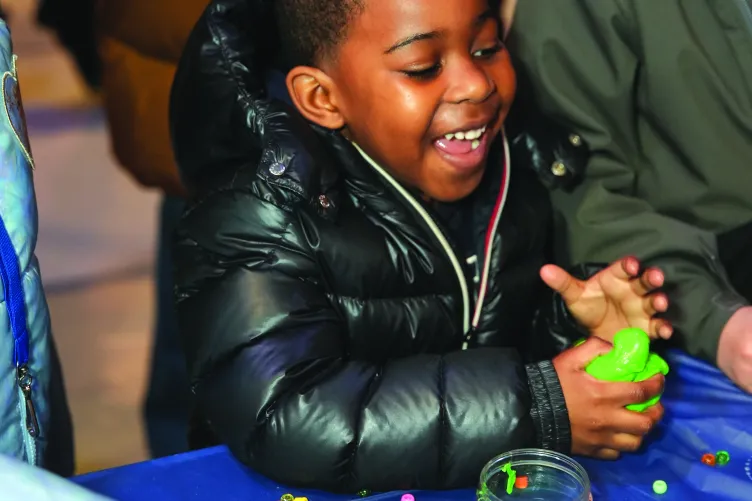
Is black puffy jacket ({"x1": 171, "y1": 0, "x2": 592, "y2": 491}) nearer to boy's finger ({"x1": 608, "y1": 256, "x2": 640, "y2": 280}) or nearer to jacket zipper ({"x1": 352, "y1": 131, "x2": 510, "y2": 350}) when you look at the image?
jacket zipper ({"x1": 352, "y1": 131, "x2": 510, "y2": 350})

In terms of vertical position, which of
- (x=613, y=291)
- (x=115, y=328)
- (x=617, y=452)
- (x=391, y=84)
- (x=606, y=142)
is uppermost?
(x=391, y=84)

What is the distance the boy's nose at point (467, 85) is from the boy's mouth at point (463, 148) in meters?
0.05

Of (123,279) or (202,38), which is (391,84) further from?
(123,279)

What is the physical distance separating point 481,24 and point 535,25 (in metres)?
0.23

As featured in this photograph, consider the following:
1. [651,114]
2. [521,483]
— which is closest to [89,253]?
[651,114]

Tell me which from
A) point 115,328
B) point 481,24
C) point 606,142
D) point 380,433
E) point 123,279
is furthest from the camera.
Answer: point 123,279

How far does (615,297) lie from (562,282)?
0.06 metres

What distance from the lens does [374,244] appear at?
1024 millimetres

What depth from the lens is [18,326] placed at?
0.83m

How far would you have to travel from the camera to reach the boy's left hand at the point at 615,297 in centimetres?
99

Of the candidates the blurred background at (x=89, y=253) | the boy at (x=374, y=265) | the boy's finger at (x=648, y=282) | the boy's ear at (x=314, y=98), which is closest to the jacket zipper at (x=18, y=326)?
the boy at (x=374, y=265)

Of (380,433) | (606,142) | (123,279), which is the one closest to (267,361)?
(380,433)

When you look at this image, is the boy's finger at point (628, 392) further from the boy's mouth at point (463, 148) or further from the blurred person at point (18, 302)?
the blurred person at point (18, 302)

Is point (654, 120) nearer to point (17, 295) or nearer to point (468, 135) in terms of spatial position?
point (468, 135)
